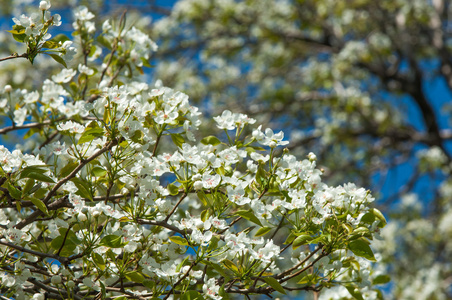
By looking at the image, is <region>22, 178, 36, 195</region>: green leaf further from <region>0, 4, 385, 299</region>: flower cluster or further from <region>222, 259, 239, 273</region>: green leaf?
<region>222, 259, 239, 273</region>: green leaf

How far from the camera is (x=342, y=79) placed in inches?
235

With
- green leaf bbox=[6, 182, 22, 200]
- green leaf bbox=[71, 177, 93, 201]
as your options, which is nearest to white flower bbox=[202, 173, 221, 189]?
green leaf bbox=[71, 177, 93, 201]

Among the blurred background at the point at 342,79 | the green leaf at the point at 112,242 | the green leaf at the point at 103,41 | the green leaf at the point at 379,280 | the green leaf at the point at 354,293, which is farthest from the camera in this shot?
the blurred background at the point at 342,79

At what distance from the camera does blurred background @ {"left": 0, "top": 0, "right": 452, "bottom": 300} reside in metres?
5.89

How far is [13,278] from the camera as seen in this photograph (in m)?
1.43

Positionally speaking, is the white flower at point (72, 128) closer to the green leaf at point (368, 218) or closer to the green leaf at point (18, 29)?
the green leaf at point (18, 29)

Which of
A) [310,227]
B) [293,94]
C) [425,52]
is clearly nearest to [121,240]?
[310,227]

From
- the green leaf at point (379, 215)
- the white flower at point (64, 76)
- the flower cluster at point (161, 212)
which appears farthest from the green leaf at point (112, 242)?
the white flower at point (64, 76)

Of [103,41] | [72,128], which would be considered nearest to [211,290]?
[72,128]

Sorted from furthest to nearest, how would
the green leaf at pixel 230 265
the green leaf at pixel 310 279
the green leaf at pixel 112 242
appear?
the green leaf at pixel 310 279, the green leaf at pixel 230 265, the green leaf at pixel 112 242

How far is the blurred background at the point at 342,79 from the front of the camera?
232 inches

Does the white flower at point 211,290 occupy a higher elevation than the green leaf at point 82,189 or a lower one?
lower

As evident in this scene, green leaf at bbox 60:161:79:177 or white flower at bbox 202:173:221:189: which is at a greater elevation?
green leaf at bbox 60:161:79:177

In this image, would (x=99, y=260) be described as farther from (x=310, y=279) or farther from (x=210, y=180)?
(x=310, y=279)
